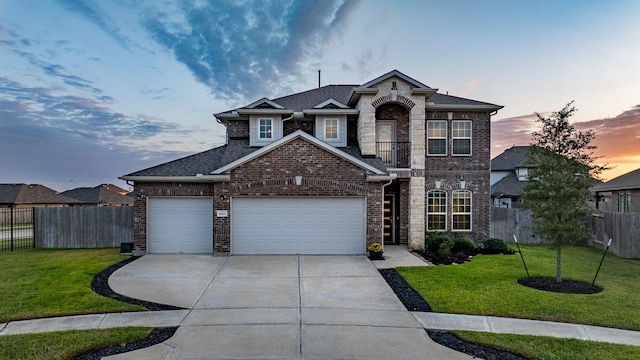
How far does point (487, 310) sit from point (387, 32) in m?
11.4

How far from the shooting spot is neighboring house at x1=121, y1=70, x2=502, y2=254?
1306 cm

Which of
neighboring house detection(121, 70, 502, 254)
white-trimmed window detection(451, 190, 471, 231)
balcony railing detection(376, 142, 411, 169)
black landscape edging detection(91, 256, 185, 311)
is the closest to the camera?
black landscape edging detection(91, 256, 185, 311)

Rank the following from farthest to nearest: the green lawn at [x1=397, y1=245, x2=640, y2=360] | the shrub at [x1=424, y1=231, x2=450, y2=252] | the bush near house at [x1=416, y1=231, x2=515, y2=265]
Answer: the shrub at [x1=424, y1=231, x2=450, y2=252] < the bush near house at [x1=416, y1=231, x2=515, y2=265] < the green lawn at [x1=397, y1=245, x2=640, y2=360]

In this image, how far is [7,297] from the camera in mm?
8023

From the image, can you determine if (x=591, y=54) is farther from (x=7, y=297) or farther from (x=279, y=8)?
(x=7, y=297)

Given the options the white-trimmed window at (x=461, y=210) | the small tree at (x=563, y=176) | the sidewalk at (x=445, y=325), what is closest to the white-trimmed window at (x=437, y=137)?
the white-trimmed window at (x=461, y=210)

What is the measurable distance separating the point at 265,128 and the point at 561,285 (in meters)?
12.2

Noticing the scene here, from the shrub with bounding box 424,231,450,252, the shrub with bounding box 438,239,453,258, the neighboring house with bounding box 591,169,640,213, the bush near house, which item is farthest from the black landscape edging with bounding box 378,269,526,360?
the neighboring house with bounding box 591,169,640,213

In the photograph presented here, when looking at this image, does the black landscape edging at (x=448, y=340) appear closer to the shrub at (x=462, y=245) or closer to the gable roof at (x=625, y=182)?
the shrub at (x=462, y=245)

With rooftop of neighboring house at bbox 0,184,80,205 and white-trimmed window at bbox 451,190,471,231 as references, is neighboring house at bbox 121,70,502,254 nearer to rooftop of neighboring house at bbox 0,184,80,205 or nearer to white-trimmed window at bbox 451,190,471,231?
white-trimmed window at bbox 451,190,471,231

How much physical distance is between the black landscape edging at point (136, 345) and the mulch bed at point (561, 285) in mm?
8682

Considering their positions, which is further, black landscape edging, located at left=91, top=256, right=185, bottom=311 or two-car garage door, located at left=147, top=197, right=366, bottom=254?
two-car garage door, located at left=147, top=197, right=366, bottom=254

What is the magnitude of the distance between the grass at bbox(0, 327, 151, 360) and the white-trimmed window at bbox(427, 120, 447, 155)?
1349cm

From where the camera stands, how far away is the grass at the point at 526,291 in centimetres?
708
